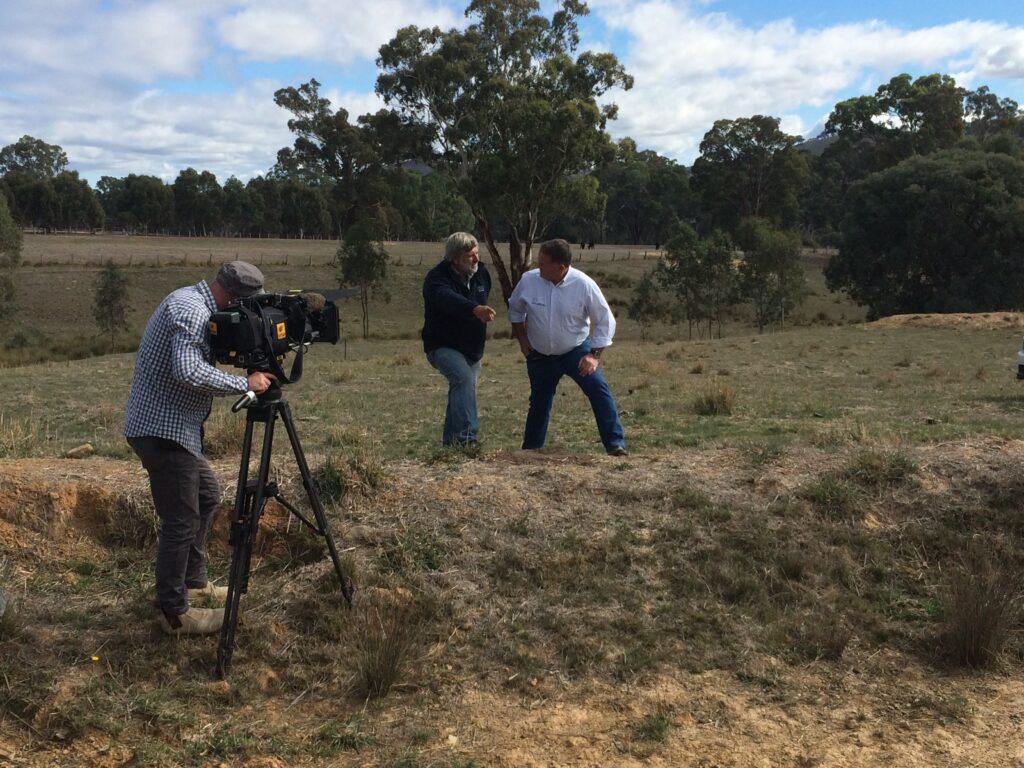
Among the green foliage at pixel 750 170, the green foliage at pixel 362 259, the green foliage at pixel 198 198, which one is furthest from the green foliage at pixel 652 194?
the green foliage at pixel 362 259

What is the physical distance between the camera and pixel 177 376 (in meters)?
4.09

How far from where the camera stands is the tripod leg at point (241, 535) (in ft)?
14.3

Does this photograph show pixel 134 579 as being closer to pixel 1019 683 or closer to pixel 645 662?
pixel 645 662

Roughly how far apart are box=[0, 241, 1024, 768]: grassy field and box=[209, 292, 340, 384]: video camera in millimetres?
1469

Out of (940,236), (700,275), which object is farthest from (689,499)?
(940,236)

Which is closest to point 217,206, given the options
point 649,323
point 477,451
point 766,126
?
point 766,126

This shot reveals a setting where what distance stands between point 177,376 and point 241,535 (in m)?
0.86

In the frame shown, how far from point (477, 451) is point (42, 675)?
11.1 feet

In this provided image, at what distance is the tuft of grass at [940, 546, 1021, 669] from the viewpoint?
15.4ft

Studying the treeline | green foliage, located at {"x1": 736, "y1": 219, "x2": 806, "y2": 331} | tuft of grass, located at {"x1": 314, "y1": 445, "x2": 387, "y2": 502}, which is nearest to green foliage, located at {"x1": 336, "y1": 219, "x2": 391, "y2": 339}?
the treeline

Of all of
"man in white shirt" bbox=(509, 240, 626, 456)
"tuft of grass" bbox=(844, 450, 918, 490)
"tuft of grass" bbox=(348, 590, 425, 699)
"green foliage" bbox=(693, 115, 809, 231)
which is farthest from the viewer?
"green foliage" bbox=(693, 115, 809, 231)

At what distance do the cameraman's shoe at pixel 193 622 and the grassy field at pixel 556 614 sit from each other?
0.28 ft

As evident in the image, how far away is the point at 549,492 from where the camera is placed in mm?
6051

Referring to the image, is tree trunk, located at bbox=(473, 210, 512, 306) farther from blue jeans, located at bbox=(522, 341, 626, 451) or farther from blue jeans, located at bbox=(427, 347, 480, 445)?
blue jeans, located at bbox=(427, 347, 480, 445)
